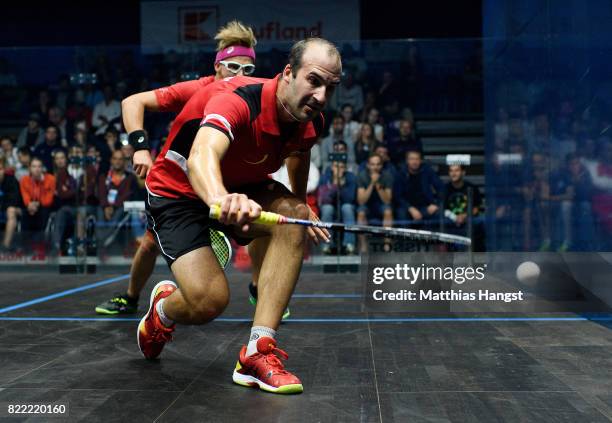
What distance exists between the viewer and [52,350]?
2.57m

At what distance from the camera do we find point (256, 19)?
28.8 ft

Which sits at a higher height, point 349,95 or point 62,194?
point 349,95

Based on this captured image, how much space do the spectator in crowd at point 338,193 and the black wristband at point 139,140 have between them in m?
3.19

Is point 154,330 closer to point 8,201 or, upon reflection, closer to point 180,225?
point 180,225

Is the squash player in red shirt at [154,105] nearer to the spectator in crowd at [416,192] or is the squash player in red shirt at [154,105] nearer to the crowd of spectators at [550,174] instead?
the crowd of spectators at [550,174]

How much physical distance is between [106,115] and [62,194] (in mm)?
753

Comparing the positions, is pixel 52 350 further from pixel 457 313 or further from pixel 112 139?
pixel 112 139

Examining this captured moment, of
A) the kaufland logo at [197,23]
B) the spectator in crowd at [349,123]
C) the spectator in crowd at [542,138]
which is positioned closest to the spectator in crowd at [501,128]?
the spectator in crowd at [542,138]

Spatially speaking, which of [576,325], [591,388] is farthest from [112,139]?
[591,388]

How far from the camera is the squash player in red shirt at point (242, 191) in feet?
6.25

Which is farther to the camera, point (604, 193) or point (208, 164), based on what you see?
point (604, 193)

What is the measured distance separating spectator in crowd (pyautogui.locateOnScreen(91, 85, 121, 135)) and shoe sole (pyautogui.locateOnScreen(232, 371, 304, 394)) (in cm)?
437

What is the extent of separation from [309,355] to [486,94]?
406cm

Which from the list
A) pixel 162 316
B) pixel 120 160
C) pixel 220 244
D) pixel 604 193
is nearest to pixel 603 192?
pixel 604 193
